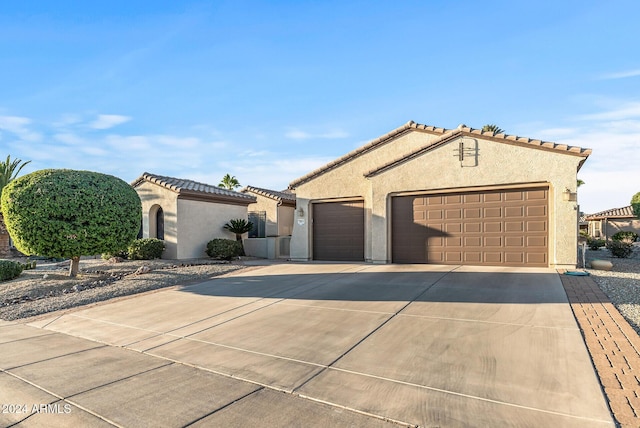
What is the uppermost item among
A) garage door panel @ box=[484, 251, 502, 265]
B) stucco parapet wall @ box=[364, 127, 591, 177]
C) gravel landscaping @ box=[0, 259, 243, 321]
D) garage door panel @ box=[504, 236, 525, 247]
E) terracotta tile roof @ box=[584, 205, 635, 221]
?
stucco parapet wall @ box=[364, 127, 591, 177]

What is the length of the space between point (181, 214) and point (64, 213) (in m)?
6.78

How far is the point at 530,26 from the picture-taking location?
33.4ft

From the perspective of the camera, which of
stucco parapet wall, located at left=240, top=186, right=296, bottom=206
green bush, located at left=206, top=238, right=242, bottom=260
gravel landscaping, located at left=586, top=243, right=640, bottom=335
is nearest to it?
gravel landscaping, located at left=586, top=243, right=640, bottom=335

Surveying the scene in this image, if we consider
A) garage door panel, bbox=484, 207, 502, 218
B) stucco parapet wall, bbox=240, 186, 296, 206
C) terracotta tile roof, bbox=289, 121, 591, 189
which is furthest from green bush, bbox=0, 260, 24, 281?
garage door panel, bbox=484, 207, 502, 218

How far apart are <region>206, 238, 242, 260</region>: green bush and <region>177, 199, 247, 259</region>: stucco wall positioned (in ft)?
2.39

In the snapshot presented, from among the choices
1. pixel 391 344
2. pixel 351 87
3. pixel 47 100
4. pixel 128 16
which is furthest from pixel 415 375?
pixel 47 100

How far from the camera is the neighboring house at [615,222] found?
3172cm

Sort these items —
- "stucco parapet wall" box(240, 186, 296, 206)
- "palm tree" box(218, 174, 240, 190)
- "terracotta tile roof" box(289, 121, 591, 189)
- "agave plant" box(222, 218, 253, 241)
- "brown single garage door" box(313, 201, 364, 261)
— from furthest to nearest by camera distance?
"palm tree" box(218, 174, 240, 190)
"stucco parapet wall" box(240, 186, 296, 206)
"agave plant" box(222, 218, 253, 241)
"brown single garage door" box(313, 201, 364, 261)
"terracotta tile roof" box(289, 121, 591, 189)

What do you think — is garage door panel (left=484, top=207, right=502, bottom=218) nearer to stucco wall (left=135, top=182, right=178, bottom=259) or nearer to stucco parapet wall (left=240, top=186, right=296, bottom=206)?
stucco parapet wall (left=240, top=186, right=296, bottom=206)

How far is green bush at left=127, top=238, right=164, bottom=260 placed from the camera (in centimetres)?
1568

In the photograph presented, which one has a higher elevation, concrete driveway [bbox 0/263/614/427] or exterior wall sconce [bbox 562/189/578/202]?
exterior wall sconce [bbox 562/189/578/202]

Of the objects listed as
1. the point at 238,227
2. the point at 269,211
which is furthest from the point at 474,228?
the point at 269,211

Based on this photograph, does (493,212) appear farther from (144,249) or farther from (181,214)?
(144,249)

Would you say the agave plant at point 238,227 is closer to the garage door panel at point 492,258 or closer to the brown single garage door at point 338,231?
the brown single garage door at point 338,231
